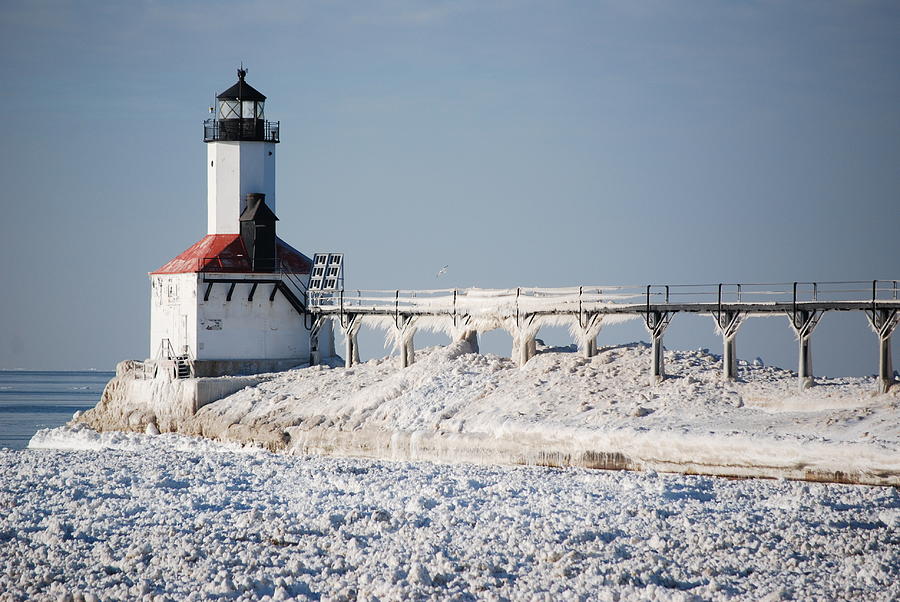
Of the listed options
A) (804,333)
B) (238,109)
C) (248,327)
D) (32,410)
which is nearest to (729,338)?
(804,333)

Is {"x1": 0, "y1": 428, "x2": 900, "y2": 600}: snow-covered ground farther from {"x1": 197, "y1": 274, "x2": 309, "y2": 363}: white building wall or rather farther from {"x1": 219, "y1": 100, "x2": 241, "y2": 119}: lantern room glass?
{"x1": 219, "y1": 100, "x2": 241, "y2": 119}: lantern room glass

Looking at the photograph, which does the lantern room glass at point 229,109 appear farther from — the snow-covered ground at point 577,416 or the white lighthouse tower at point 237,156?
the snow-covered ground at point 577,416

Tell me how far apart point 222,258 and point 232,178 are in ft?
9.47

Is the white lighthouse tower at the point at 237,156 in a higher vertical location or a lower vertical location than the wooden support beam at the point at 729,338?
higher

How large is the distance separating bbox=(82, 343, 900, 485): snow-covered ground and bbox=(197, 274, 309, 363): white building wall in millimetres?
2304

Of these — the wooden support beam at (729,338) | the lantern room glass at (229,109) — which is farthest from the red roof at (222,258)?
the wooden support beam at (729,338)

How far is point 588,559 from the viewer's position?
53.9 feet

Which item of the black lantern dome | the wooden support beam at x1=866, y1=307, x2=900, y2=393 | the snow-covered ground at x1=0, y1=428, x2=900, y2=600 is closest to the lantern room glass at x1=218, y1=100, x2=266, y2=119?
the black lantern dome

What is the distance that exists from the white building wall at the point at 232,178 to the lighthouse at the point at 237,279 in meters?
0.03

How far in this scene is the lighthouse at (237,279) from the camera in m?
38.6

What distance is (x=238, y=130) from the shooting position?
40.3 meters

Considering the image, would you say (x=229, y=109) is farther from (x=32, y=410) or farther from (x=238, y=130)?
(x=32, y=410)

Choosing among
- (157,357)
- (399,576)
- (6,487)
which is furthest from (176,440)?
(399,576)

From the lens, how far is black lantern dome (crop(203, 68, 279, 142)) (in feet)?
132
